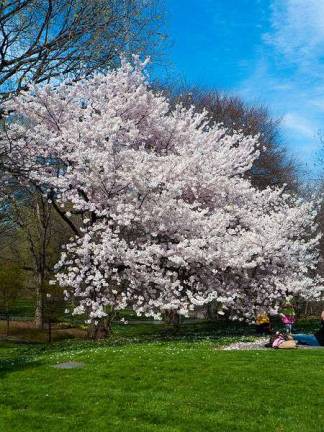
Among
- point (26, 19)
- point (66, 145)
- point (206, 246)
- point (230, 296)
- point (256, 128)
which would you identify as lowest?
point (230, 296)

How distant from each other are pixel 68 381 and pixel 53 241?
115 feet

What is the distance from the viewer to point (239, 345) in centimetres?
1759

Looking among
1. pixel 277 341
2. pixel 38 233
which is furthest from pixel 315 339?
pixel 38 233

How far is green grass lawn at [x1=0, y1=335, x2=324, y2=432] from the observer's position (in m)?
9.53

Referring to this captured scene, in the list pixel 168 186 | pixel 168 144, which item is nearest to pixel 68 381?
pixel 168 186

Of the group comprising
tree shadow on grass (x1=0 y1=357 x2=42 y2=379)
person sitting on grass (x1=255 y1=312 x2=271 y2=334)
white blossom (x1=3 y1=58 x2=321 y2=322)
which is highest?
white blossom (x1=3 y1=58 x2=321 y2=322)

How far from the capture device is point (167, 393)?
11.2m

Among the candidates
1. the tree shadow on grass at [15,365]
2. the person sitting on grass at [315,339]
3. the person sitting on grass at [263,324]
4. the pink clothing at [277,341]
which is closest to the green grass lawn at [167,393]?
the tree shadow on grass at [15,365]

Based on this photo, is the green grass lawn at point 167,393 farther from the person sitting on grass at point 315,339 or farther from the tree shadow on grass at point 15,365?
the person sitting on grass at point 315,339

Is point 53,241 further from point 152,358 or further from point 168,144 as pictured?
point 152,358

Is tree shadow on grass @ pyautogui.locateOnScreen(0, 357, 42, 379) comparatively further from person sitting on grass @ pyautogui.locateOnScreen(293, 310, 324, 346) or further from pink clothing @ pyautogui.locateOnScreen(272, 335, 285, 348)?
person sitting on grass @ pyautogui.locateOnScreen(293, 310, 324, 346)

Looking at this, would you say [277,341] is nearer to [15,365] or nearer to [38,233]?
[15,365]

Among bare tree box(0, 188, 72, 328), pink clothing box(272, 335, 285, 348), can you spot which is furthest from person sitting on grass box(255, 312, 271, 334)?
bare tree box(0, 188, 72, 328)

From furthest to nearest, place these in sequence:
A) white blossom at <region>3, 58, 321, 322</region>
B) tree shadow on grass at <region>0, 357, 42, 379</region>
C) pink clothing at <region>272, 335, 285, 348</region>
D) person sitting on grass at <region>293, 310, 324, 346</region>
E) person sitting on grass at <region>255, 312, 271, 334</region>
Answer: person sitting on grass at <region>255, 312, 271, 334</region>
white blossom at <region>3, 58, 321, 322</region>
person sitting on grass at <region>293, 310, 324, 346</region>
pink clothing at <region>272, 335, 285, 348</region>
tree shadow on grass at <region>0, 357, 42, 379</region>
